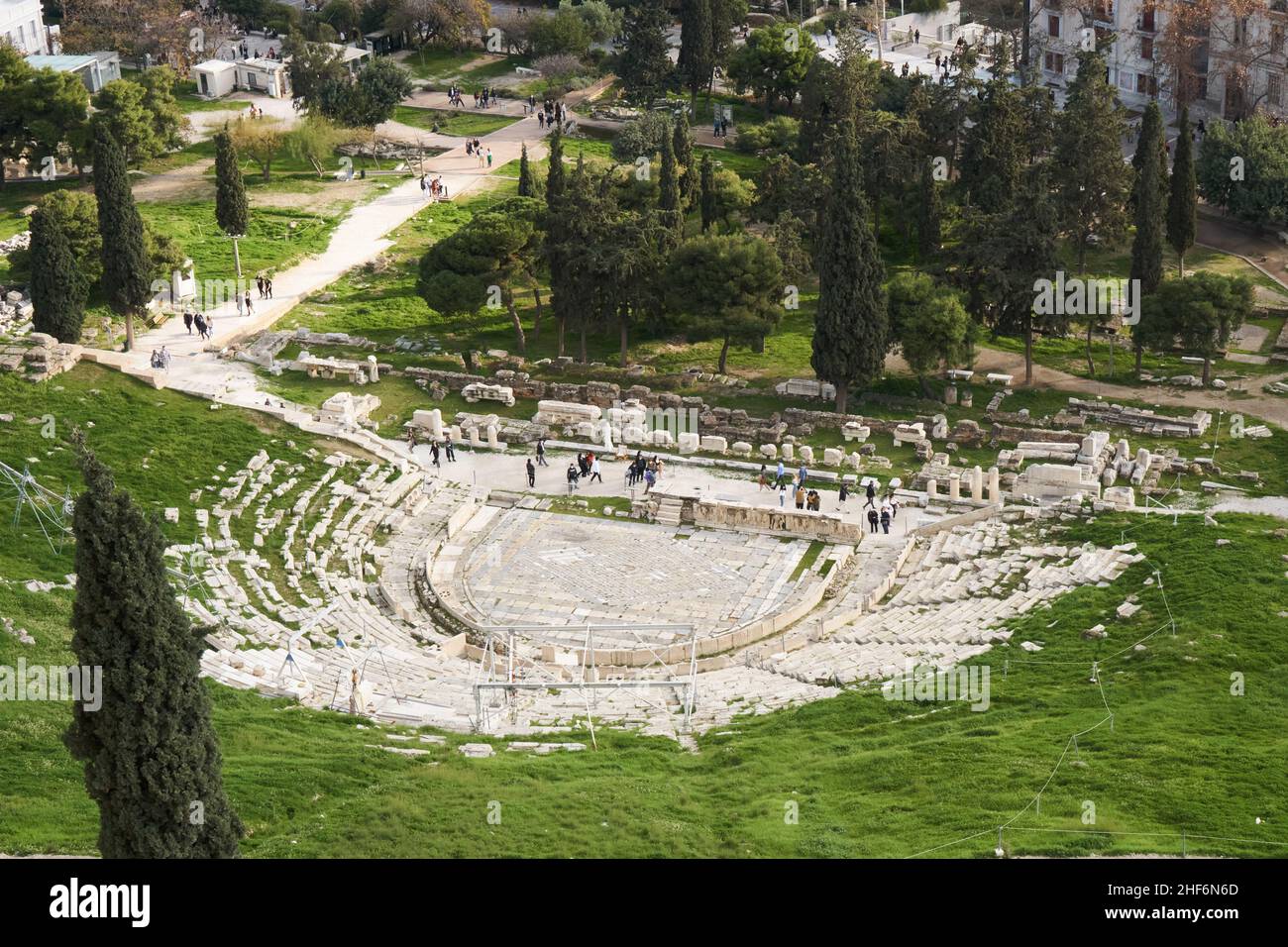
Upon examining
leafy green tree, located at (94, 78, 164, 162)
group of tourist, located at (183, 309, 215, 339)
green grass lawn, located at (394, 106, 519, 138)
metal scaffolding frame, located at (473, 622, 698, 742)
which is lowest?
metal scaffolding frame, located at (473, 622, 698, 742)

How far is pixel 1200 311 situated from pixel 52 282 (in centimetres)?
4478

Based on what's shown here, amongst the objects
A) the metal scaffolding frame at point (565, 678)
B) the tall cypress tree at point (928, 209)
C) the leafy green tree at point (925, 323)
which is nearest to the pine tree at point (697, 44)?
the tall cypress tree at point (928, 209)

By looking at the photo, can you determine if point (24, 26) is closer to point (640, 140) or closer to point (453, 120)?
point (453, 120)

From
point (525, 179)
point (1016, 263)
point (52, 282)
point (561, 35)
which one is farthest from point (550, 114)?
point (52, 282)

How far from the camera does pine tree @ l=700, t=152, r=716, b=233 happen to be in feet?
289

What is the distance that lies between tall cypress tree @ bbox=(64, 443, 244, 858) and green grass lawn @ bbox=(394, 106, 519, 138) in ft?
250

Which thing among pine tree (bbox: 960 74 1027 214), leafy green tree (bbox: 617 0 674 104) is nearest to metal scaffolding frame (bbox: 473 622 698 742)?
pine tree (bbox: 960 74 1027 214)

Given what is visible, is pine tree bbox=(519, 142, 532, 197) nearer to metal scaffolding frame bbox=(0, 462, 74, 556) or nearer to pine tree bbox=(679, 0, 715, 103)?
pine tree bbox=(679, 0, 715, 103)

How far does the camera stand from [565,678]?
55.8 metres

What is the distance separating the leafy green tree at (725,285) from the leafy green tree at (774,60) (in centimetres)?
3296

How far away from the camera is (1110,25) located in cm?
10881

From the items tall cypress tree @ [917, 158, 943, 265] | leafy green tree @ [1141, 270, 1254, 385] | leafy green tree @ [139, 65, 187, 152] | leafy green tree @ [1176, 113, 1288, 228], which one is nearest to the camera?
leafy green tree @ [1141, 270, 1254, 385]

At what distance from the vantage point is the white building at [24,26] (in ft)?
379

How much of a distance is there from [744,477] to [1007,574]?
41.6 ft
